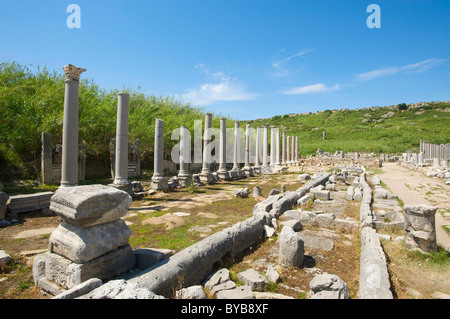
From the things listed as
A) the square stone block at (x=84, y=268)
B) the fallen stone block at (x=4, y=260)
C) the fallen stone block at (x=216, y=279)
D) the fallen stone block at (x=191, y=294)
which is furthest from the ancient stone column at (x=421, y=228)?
the fallen stone block at (x=4, y=260)

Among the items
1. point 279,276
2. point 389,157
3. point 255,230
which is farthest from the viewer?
point 389,157


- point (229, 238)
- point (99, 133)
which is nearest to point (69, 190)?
point (229, 238)

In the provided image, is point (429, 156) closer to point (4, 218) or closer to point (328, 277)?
point (328, 277)

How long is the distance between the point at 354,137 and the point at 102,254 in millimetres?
66398

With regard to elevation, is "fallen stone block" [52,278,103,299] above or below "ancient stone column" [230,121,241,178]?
below

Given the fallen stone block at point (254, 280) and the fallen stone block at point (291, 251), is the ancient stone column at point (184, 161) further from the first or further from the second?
the fallen stone block at point (254, 280)

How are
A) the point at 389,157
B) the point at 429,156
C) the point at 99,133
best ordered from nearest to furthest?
the point at 99,133
the point at 429,156
the point at 389,157

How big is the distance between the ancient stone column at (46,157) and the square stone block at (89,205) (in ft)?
38.2

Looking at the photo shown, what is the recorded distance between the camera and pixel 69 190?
11.1ft

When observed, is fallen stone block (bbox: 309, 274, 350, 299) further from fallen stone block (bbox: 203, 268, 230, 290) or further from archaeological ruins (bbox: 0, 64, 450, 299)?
fallen stone block (bbox: 203, 268, 230, 290)

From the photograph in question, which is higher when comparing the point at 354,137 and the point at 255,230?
the point at 354,137

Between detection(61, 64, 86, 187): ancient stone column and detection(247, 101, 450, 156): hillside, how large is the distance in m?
45.9

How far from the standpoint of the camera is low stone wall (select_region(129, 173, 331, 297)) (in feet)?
10.00

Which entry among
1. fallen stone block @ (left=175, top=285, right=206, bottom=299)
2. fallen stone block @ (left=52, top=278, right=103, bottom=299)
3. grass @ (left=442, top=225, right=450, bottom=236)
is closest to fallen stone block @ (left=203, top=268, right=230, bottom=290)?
fallen stone block @ (left=175, top=285, right=206, bottom=299)
